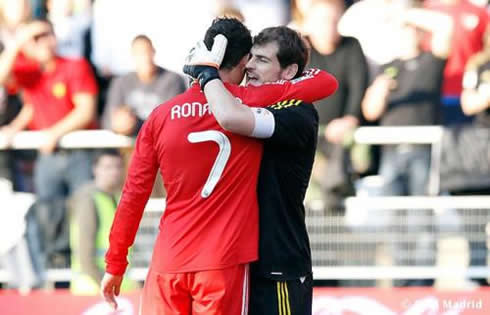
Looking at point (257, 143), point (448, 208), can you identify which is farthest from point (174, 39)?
point (257, 143)

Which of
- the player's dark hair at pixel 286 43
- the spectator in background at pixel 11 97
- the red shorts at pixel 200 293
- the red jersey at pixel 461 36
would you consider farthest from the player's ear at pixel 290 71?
the spectator in background at pixel 11 97

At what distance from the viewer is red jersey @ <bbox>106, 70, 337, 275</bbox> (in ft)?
15.8

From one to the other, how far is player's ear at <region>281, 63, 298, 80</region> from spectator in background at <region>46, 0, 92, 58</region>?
146 inches

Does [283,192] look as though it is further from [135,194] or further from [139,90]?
[139,90]

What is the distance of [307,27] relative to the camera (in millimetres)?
8305

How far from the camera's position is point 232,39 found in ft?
16.1

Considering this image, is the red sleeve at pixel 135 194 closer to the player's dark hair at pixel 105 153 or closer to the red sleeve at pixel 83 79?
the player's dark hair at pixel 105 153

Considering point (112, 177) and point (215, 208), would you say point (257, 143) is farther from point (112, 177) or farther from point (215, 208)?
point (112, 177)

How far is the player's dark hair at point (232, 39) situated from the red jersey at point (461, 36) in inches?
138

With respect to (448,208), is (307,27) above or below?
above

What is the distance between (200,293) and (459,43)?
4.01m

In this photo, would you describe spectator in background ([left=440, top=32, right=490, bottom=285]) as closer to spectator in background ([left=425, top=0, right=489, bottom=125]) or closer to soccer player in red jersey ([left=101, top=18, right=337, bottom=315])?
spectator in background ([left=425, top=0, right=489, bottom=125])

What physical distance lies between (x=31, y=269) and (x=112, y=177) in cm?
94

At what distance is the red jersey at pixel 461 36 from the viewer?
26.8ft
